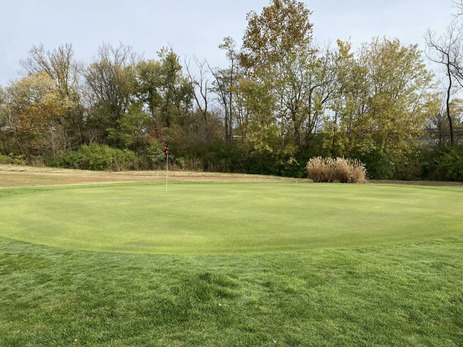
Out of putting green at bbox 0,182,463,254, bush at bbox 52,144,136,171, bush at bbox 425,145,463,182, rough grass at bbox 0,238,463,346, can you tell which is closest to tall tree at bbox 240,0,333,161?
bush at bbox 425,145,463,182

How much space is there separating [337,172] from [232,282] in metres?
14.0

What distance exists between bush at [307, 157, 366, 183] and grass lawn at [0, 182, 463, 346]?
10.6m

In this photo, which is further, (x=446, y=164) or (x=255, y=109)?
(x=255, y=109)

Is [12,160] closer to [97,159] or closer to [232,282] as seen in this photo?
[97,159]

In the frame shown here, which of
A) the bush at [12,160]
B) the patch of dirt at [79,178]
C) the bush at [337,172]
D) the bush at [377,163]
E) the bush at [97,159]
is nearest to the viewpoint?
the patch of dirt at [79,178]

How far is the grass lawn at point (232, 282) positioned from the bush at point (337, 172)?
1058 centimetres

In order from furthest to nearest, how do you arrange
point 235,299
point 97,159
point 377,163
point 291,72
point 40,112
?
point 40,112 → point 97,159 → point 291,72 → point 377,163 → point 235,299

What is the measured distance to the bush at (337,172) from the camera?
1509 centimetres

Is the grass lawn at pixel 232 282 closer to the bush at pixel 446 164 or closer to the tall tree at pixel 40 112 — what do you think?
the bush at pixel 446 164

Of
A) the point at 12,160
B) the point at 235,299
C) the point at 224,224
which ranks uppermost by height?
the point at 12,160

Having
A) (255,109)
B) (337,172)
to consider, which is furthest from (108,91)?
(337,172)

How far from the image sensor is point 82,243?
3709 millimetres

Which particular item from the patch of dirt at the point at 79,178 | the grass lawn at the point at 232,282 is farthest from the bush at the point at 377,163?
the grass lawn at the point at 232,282

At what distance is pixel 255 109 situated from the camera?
2333cm
